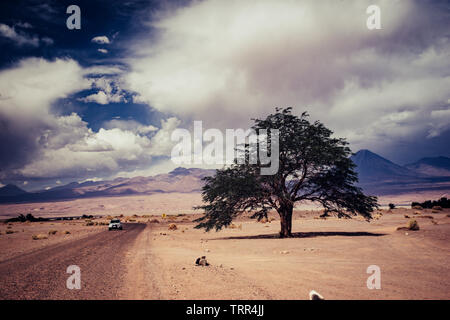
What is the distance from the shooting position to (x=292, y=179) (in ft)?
85.1

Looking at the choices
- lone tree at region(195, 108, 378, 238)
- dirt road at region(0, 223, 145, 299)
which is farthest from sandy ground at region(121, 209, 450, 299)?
lone tree at region(195, 108, 378, 238)

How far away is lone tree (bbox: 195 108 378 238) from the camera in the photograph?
2442 cm

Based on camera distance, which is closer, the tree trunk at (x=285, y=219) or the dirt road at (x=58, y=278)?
the dirt road at (x=58, y=278)

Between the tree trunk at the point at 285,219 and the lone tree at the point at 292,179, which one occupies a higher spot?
the lone tree at the point at 292,179

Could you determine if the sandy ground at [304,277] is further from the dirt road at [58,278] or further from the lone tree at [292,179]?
the lone tree at [292,179]

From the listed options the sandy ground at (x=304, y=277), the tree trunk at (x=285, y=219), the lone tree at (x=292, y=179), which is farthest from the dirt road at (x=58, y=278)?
the tree trunk at (x=285, y=219)

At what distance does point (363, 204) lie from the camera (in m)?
24.6

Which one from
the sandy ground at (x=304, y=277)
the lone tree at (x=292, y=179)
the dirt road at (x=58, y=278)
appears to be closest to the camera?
the sandy ground at (x=304, y=277)

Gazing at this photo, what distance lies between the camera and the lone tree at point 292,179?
80.1ft

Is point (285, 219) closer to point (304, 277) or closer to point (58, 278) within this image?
point (304, 277)

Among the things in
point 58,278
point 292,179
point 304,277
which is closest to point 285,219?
point 292,179
